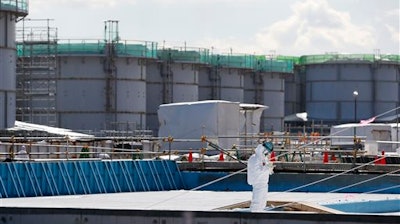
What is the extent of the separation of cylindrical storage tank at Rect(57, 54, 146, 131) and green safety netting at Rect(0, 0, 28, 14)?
1177 centimetres

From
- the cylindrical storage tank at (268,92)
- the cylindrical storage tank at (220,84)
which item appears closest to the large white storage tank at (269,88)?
the cylindrical storage tank at (268,92)

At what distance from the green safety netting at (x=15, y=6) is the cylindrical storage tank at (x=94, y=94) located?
38.6ft

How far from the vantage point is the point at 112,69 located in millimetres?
66688

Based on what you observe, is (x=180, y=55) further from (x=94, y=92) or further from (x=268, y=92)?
(x=268, y=92)

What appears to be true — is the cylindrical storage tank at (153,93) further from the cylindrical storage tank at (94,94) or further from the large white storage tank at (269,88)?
the large white storage tank at (269,88)

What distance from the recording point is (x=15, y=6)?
54.1 metres

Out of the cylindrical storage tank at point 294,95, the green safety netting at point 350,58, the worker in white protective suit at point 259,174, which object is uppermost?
the green safety netting at point 350,58

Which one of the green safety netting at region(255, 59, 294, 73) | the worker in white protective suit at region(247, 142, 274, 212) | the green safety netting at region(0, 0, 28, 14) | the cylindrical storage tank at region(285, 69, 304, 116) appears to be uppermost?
the green safety netting at region(0, 0, 28, 14)

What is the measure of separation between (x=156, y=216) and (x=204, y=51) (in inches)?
2568

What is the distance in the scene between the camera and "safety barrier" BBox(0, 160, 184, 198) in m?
24.2

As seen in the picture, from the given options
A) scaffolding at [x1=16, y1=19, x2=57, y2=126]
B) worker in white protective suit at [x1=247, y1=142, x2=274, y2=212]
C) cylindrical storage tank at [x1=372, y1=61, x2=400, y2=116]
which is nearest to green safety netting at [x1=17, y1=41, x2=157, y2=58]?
scaffolding at [x1=16, y1=19, x2=57, y2=126]

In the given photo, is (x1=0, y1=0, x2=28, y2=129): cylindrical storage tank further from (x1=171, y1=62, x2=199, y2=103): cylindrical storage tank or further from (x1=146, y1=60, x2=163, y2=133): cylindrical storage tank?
(x1=171, y1=62, x2=199, y2=103): cylindrical storage tank

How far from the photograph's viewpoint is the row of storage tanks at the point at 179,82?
66500 millimetres

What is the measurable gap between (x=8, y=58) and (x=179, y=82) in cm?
2285
